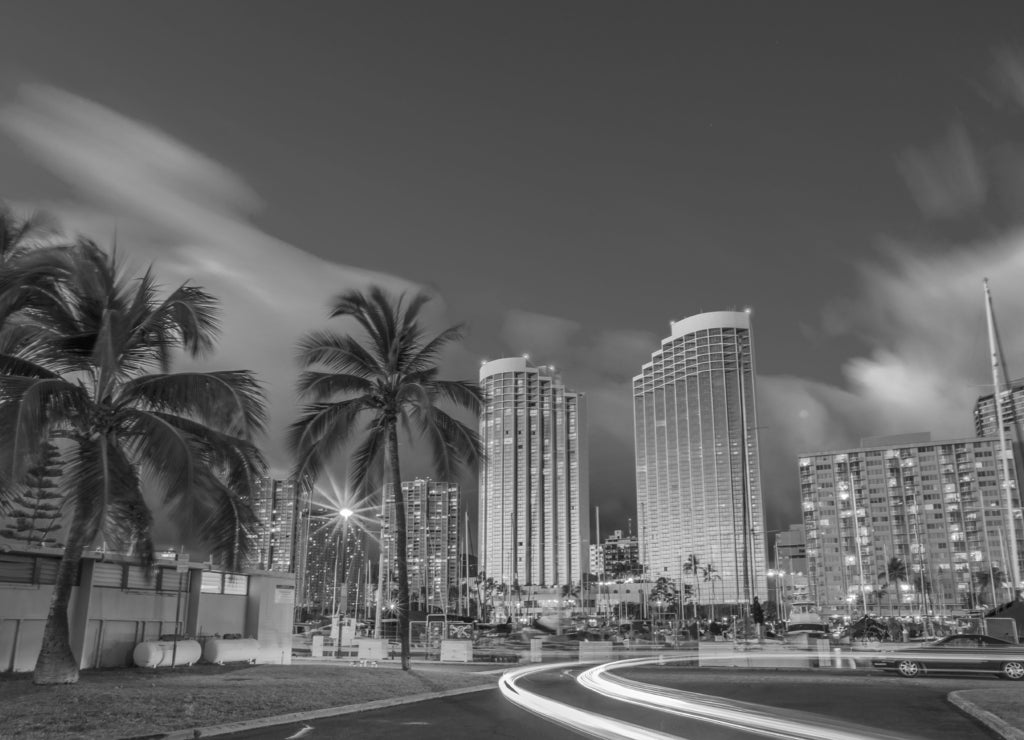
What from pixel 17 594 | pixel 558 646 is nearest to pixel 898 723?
pixel 17 594

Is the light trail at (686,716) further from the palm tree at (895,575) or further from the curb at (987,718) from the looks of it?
the palm tree at (895,575)

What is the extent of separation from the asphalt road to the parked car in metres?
0.49

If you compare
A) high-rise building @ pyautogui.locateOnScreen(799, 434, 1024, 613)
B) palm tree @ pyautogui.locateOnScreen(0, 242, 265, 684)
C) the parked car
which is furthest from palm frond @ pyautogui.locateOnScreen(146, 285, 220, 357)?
high-rise building @ pyautogui.locateOnScreen(799, 434, 1024, 613)

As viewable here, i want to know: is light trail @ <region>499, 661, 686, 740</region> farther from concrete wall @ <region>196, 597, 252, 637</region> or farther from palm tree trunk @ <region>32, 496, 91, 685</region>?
concrete wall @ <region>196, 597, 252, 637</region>

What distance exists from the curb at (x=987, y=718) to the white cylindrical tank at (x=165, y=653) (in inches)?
764

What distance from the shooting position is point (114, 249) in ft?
60.6

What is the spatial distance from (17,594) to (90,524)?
19.4 feet

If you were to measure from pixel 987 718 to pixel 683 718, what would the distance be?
16.7 ft

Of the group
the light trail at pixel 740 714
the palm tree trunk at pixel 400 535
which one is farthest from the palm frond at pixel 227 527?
the light trail at pixel 740 714

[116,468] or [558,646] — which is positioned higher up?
[116,468]

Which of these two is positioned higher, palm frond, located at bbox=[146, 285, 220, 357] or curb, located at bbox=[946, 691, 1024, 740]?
palm frond, located at bbox=[146, 285, 220, 357]

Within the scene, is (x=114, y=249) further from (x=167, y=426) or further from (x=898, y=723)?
(x=898, y=723)

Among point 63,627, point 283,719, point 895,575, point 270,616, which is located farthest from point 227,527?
point 895,575

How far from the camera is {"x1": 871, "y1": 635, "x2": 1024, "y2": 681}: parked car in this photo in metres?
25.1
